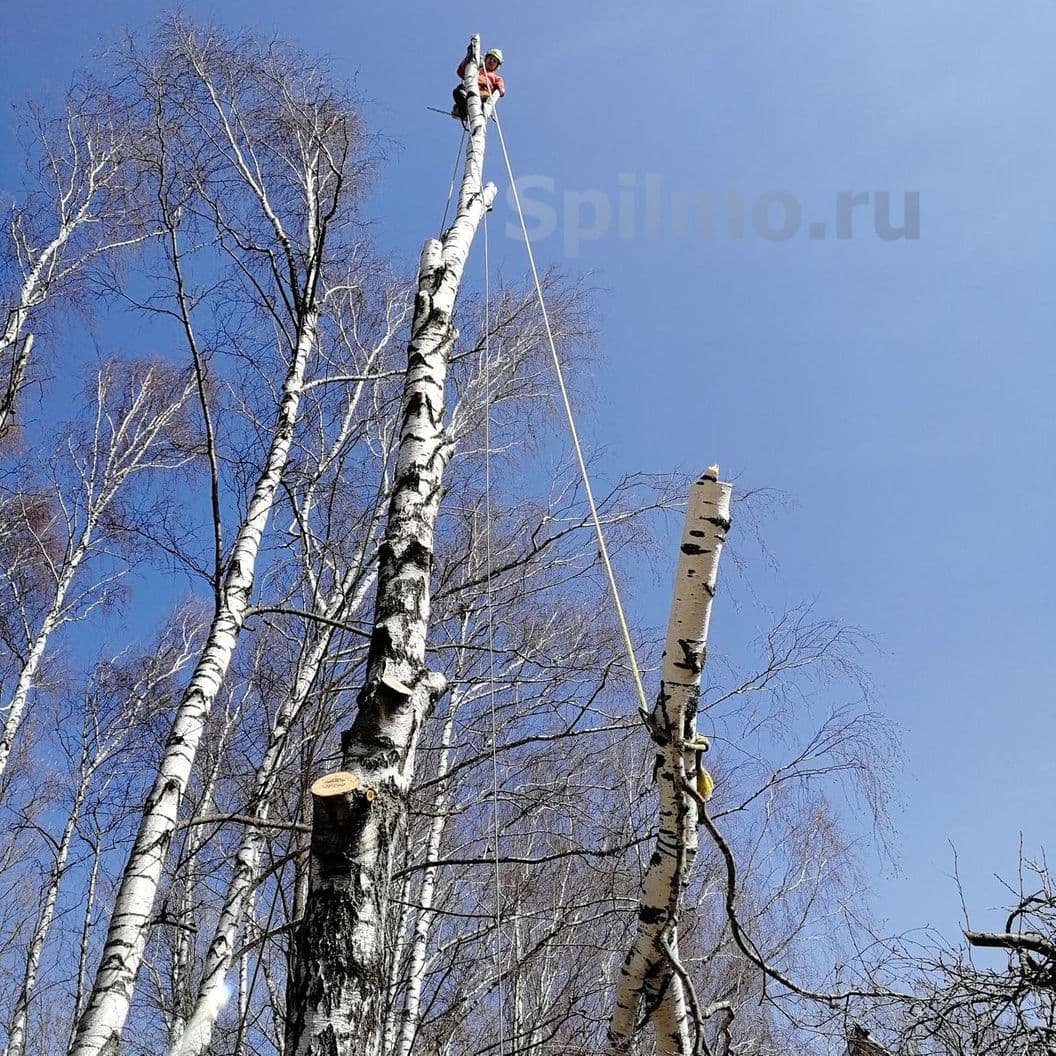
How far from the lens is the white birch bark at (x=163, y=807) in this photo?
3.13m

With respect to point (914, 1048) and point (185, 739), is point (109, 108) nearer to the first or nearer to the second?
point (185, 739)

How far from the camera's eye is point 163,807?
339 cm

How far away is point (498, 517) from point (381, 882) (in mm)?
4715

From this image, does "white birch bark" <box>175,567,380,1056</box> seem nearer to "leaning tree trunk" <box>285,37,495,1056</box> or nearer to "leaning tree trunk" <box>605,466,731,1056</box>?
"leaning tree trunk" <box>285,37,495,1056</box>

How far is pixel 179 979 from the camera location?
695 centimetres

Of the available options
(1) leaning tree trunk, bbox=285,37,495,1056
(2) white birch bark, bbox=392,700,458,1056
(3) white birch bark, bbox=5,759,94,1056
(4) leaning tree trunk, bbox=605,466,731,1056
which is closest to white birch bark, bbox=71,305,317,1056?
(1) leaning tree trunk, bbox=285,37,495,1056

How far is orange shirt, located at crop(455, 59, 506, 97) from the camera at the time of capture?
478 cm

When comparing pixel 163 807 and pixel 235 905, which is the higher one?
pixel 163 807

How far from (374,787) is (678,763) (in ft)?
2.81

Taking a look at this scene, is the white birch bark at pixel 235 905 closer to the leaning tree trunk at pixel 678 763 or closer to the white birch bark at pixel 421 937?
the white birch bark at pixel 421 937

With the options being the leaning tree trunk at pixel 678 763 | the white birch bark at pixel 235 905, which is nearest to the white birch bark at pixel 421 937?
the white birch bark at pixel 235 905

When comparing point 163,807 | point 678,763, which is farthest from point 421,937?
point 678,763

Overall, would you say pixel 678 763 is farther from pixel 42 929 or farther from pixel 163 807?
pixel 42 929

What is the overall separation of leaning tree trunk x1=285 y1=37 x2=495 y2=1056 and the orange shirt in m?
2.33
